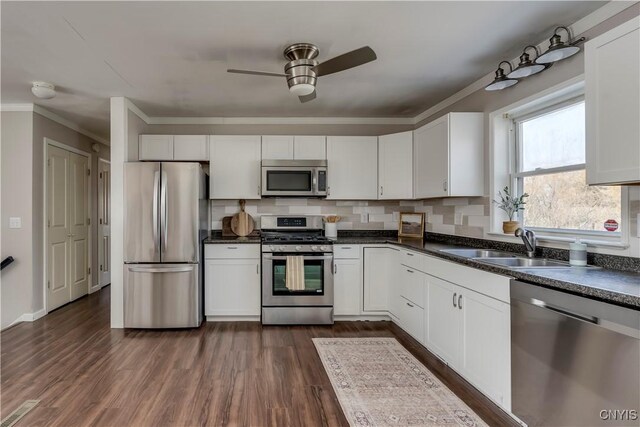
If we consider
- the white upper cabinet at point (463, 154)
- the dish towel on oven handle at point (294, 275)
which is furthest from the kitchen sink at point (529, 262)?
the dish towel on oven handle at point (294, 275)

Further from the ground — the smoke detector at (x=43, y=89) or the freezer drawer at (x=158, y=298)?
the smoke detector at (x=43, y=89)

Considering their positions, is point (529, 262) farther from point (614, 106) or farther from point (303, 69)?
point (303, 69)

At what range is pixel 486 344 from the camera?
2076 millimetres

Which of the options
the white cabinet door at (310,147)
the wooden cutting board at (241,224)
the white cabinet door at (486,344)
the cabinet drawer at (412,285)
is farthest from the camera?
the wooden cutting board at (241,224)

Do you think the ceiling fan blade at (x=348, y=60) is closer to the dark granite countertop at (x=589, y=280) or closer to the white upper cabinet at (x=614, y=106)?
the white upper cabinet at (x=614, y=106)

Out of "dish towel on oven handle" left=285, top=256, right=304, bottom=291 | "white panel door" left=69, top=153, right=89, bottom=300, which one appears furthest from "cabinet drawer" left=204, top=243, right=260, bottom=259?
"white panel door" left=69, top=153, right=89, bottom=300

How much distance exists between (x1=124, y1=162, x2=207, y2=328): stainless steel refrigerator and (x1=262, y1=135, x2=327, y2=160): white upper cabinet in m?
0.92

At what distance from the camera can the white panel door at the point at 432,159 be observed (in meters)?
3.11

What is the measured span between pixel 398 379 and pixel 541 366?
100cm

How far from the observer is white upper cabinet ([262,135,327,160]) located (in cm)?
396

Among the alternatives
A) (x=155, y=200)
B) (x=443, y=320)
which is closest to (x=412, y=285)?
(x=443, y=320)

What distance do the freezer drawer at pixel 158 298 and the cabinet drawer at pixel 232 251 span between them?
0.29m

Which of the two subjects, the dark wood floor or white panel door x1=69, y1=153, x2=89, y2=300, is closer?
the dark wood floor

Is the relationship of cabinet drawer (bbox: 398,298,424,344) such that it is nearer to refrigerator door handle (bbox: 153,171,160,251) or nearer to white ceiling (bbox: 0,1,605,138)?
white ceiling (bbox: 0,1,605,138)
